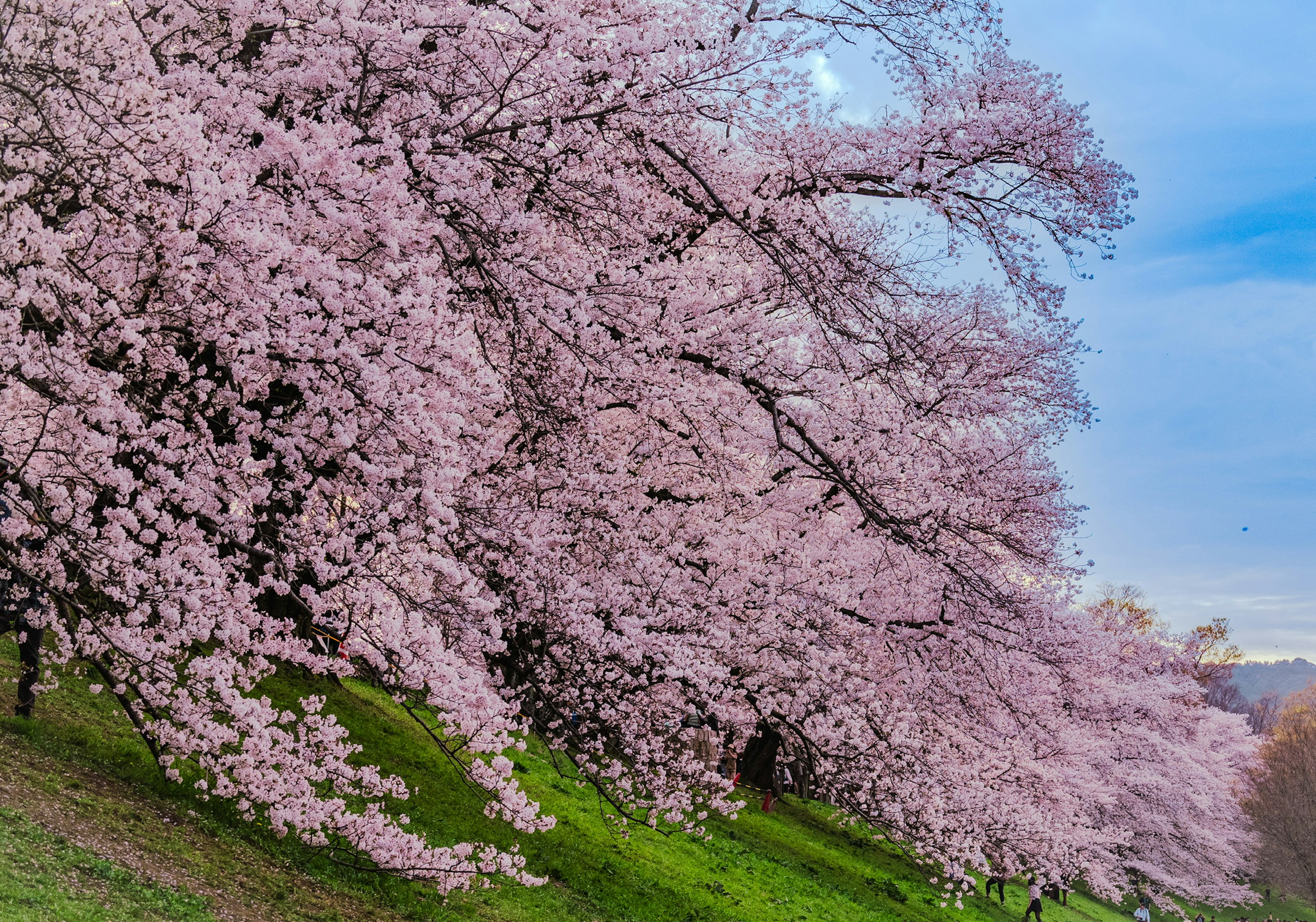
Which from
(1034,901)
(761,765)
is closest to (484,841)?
(761,765)

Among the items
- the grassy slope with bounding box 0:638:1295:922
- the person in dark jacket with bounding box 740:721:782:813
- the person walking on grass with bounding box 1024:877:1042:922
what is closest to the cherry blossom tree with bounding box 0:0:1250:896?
the grassy slope with bounding box 0:638:1295:922

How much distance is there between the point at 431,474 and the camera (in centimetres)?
725

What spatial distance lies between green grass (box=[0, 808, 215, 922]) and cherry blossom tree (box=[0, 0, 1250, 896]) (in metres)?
0.90

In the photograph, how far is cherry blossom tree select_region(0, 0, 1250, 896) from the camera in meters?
6.43

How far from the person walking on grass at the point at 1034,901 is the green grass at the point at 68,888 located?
2336 centimetres

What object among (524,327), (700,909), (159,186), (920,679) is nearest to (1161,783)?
(920,679)

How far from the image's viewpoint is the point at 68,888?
22.6ft

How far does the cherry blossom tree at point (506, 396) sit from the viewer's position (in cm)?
643

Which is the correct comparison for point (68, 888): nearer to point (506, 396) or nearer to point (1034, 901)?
point (506, 396)

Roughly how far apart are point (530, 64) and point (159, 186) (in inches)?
171

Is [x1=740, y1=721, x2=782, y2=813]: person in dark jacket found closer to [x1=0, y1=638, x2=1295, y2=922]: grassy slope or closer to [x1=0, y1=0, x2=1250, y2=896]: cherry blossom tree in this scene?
[x1=0, y1=638, x2=1295, y2=922]: grassy slope

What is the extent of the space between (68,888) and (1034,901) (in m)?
27.7

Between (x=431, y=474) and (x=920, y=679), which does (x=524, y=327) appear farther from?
(x=920, y=679)

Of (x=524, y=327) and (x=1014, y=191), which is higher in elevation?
(x=1014, y=191)
